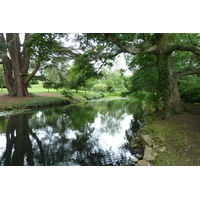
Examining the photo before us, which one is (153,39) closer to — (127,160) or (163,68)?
(163,68)

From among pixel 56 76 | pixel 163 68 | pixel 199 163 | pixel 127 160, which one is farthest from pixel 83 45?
pixel 56 76

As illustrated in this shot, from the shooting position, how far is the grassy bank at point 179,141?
3838 mm

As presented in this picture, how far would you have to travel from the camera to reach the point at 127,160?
4.89 metres

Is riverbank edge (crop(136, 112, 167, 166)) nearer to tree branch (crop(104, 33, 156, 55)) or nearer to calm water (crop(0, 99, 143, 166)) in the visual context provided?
calm water (crop(0, 99, 143, 166))

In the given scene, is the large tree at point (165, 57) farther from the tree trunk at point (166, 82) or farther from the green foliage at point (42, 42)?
the green foliage at point (42, 42)

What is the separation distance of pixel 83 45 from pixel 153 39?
14.3 ft

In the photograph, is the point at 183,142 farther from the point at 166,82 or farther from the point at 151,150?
the point at 166,82

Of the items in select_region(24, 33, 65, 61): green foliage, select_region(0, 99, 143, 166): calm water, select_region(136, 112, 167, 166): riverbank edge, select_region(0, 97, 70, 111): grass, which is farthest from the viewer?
select_region(0, 97, 70, 111): grass

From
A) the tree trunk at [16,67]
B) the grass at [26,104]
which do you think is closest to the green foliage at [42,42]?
the grass at [26,104]

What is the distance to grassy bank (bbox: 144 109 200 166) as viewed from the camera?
12.6 ft

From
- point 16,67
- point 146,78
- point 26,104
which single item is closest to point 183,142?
point 146,78

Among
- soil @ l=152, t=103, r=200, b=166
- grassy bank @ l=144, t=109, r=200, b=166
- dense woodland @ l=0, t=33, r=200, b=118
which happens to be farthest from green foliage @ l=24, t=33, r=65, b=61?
soil @ l=152, t=103, r=200, b=166

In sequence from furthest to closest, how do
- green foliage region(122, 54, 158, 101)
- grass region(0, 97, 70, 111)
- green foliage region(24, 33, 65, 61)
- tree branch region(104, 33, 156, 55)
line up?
grass region(0, 97, 70, 111) < green foliage region(122, 54, 158, 101) < green foliage region(24, 33, 65, 61) < tree branch region(104, 33, 156, 55)

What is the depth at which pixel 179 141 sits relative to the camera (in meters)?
5.02
